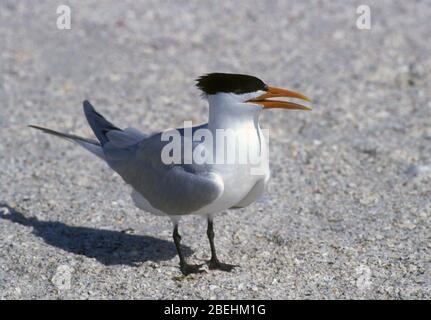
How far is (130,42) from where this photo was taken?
9.09 m

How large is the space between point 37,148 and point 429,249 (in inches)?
125

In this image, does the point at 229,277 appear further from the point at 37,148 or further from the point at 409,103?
the point at 409,103

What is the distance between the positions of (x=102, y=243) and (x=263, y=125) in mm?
2461

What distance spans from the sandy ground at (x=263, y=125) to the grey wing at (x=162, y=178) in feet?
1.38

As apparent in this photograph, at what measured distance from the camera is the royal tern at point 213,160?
4.39m

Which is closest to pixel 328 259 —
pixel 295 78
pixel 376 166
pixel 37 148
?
pixel 376 166

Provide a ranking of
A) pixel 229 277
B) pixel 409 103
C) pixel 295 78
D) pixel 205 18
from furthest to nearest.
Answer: pixel 205 18
pixel 295 78
pixel 409 103
pixel 229 277

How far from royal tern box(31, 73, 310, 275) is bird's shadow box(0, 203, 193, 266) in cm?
31

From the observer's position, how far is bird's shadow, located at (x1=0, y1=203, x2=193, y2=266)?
16.4ft

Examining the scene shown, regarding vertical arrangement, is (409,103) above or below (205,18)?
below
